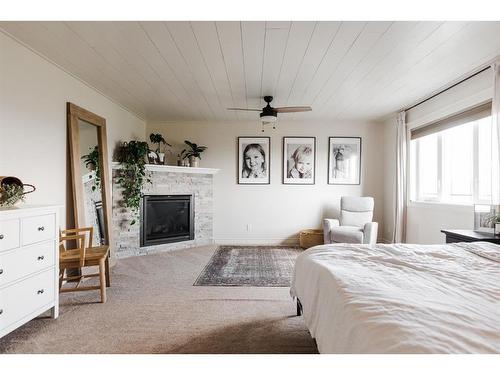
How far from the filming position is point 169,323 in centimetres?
210

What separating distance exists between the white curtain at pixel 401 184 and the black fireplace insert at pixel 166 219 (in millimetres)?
3524

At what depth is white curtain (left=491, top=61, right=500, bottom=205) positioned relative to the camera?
2584 mm

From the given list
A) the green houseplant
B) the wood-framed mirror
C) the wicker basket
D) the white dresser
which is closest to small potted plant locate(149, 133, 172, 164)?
the wood-framed mirror

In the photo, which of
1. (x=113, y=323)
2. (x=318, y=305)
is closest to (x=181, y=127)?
(x=113, y=323)

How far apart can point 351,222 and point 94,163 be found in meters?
4.05

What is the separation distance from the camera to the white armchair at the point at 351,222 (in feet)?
13.3

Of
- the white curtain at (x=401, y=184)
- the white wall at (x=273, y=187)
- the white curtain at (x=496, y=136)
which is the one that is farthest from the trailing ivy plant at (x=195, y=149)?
the white curtain at (x=496, y=136)

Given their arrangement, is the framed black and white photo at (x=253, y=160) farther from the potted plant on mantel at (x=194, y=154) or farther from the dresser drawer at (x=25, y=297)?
the dresser drawer at (x=25, y=297)

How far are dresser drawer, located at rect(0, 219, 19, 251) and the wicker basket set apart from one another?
4011 mm

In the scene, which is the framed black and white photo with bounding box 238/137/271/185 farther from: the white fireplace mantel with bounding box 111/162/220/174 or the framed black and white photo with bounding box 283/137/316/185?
the white fireplace mantel with bounding box 111/162/220/174

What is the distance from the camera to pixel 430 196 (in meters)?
3.95

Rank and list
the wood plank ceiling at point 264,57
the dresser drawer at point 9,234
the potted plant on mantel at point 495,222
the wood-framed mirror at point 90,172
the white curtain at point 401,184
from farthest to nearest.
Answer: the white curtain at point 401,184 → the wood-framed mirror at point 90,172 → the potted plant on mantel at point 495,222 → the wood plank ceiling at point 264,57 → the dresser drawer at point 9,234
